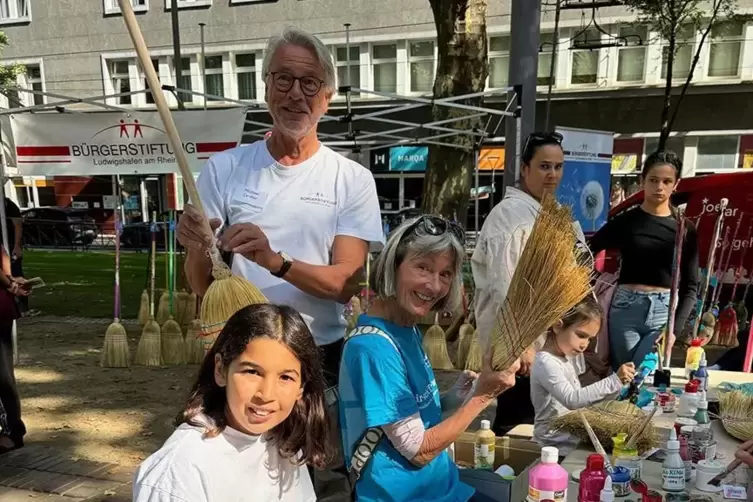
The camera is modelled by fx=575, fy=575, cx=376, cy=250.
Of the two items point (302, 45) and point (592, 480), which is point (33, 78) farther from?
point (592, 480)

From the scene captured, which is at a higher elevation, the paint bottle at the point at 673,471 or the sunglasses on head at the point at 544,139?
the sunglasses on head at the point at 544,139

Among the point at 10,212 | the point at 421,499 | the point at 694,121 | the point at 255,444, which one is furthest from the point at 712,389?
the point at 694,121

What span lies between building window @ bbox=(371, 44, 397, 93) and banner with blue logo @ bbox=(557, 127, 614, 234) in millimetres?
13404

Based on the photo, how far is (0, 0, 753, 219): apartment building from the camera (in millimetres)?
15953

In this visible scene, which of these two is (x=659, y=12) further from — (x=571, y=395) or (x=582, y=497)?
(x=582, y=497)

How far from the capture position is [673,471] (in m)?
1.82

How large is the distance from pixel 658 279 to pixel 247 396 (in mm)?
3030

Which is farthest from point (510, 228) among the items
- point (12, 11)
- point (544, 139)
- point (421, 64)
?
point (12, 11)

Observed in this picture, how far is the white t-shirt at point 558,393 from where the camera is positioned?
243 centimetres

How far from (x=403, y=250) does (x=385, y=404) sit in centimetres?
45

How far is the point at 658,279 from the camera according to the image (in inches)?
142

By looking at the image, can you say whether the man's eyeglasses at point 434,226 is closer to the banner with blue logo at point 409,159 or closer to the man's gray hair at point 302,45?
the man's gray hair at point 302,45

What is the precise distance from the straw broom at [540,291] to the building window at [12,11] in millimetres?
26214

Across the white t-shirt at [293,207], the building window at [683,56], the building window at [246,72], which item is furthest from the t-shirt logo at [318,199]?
the building window at [246,72]
